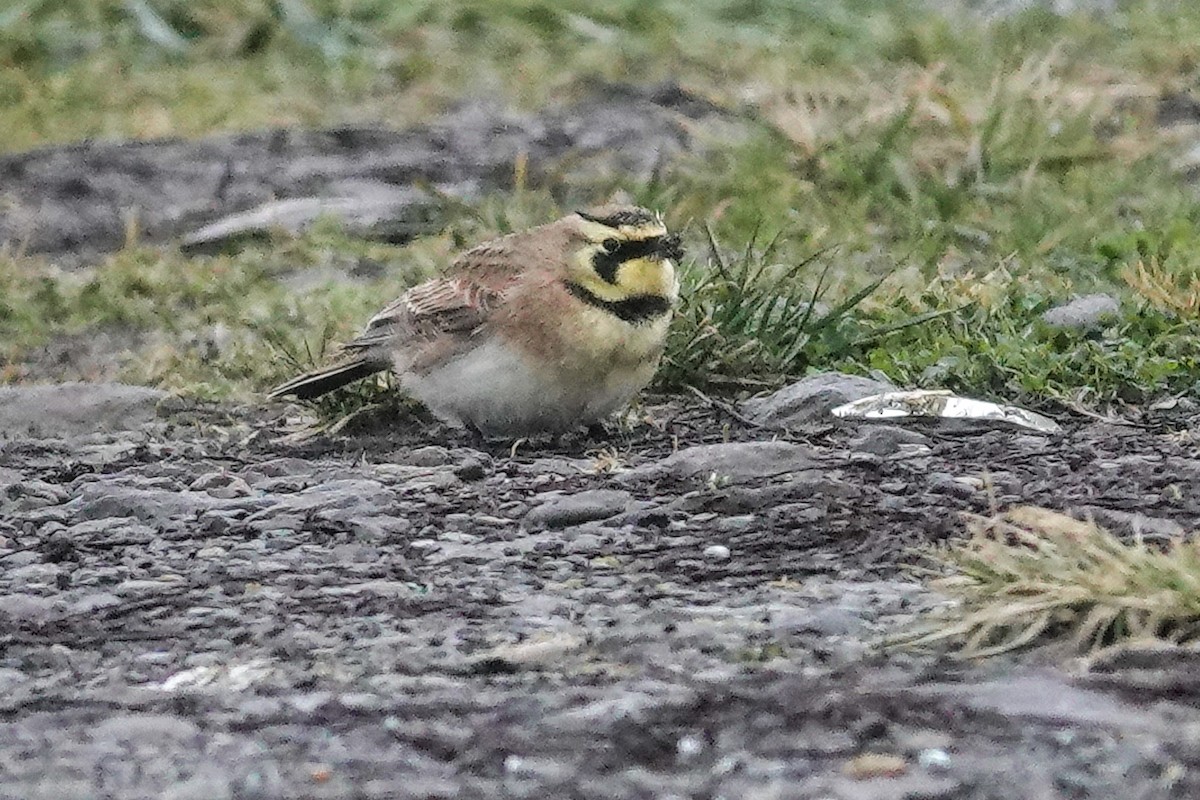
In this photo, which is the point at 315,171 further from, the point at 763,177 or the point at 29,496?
the point at 29,496

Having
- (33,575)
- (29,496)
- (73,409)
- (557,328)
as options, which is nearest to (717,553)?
(557,328)

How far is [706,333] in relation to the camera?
6.71 meters

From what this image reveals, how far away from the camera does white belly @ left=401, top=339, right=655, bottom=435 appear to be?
595 centimetres

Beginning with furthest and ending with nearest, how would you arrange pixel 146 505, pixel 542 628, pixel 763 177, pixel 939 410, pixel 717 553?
pixel 763 177 < pixel 939 410 < pixel 146 505 < pixel 717 553 < pixel 542 628

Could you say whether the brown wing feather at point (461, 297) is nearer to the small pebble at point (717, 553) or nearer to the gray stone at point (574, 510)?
the gray stone at point (574, 510)

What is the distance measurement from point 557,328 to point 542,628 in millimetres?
1734

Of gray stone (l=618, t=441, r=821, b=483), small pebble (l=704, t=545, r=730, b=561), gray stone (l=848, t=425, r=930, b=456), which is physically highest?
small pebble (l=704, t=545, r=730, b=561)

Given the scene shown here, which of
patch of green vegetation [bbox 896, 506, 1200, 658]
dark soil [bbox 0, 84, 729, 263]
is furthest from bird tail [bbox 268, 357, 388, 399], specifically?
patch of green vegetation [bbox 896, 506, 1200, 658]

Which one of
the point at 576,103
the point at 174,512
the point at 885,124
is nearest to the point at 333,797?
the point at 174,512

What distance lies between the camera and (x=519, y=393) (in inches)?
235

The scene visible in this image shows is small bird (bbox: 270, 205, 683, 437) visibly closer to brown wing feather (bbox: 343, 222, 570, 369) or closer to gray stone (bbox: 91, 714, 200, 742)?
brown wing feather (bbox: 343, 222, 570, 369)

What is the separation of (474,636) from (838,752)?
1025 millimetres

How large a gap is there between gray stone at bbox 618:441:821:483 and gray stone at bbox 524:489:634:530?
0.26 meters

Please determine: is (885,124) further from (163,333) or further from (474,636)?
(474,636)
